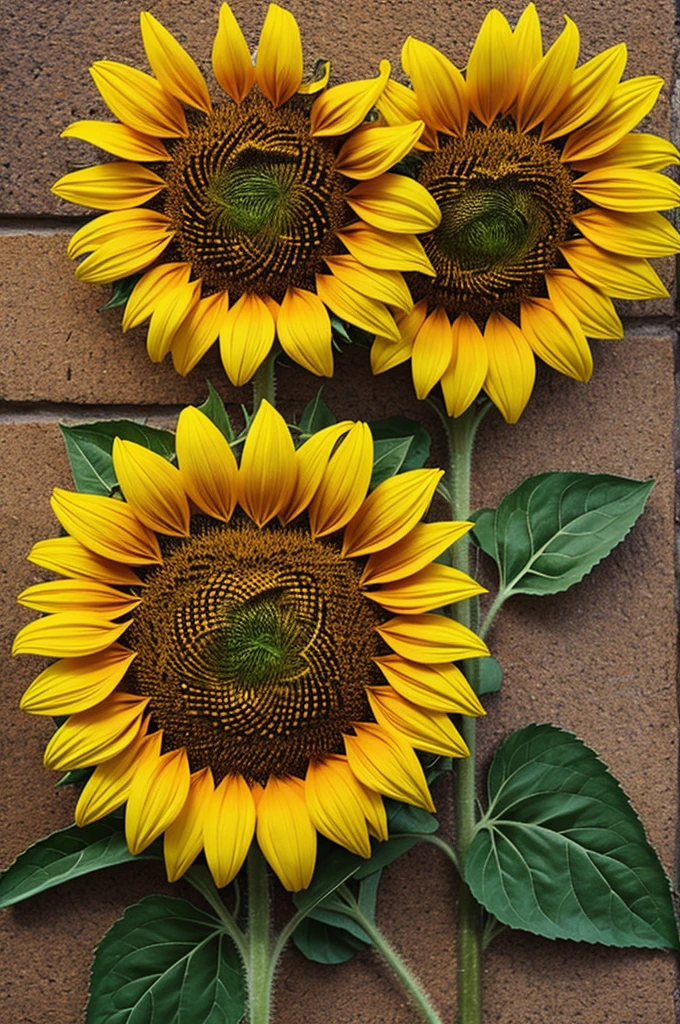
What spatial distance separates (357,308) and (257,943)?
0.41 meters

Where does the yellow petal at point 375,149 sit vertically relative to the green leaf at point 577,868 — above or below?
above

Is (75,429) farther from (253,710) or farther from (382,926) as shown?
(382,926)

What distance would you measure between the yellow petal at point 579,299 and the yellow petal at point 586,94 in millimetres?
88

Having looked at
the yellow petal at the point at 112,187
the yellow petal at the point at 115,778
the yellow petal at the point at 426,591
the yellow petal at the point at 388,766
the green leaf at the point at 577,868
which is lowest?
the green leaf at the point at 577,868

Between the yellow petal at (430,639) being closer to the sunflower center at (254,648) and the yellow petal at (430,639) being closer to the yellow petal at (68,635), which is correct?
the sunflower center at (254,648)

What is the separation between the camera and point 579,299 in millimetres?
710

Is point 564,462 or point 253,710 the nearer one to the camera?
point 253,710

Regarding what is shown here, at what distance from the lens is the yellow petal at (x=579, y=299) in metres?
0.71

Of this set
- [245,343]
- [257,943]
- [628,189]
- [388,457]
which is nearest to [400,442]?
[388,457]

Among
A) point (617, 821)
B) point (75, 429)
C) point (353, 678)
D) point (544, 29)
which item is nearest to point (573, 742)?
point (617, 821)

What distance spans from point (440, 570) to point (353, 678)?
0.08 metres

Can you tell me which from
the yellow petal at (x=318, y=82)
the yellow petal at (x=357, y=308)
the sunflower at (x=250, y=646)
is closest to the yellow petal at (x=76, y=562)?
the sunflower at (x=250, y=646)

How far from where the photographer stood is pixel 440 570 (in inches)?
26.4

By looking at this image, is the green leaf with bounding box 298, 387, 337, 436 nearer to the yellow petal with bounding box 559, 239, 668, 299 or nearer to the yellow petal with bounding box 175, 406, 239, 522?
the yellow petal with bounding box 175, 406, 239, 522
